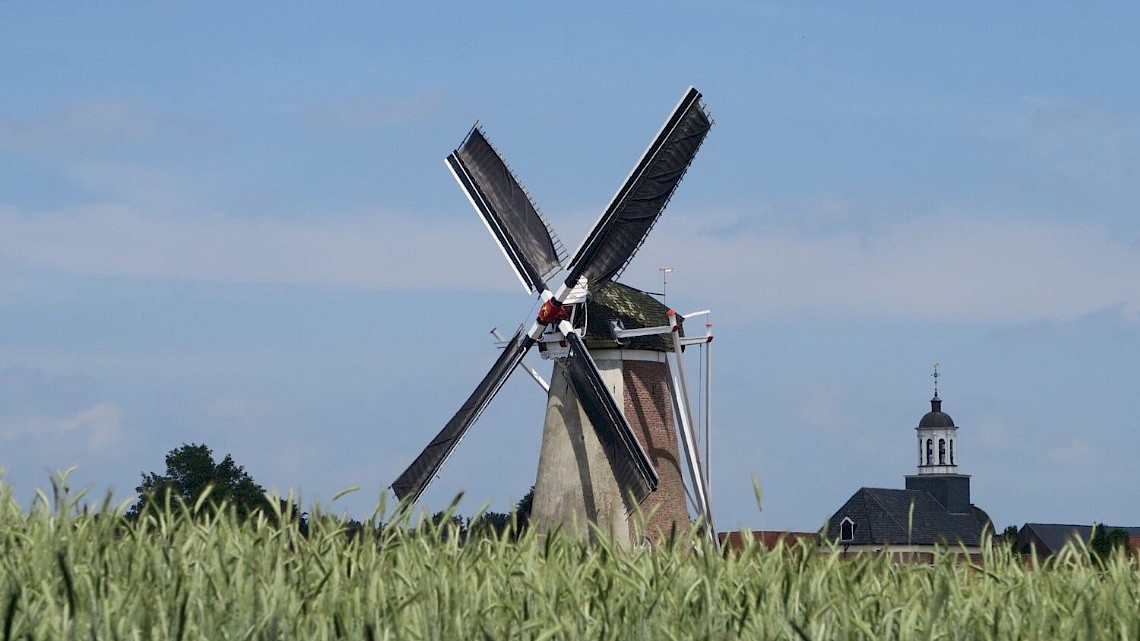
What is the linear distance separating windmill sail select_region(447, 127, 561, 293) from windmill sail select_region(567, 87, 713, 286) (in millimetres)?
1028

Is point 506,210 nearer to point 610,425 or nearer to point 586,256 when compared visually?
point 586,256

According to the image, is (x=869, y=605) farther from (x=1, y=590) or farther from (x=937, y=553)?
(x=1, y=590)

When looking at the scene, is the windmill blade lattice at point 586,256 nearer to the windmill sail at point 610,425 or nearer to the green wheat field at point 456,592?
the windmill sail at point 610,425

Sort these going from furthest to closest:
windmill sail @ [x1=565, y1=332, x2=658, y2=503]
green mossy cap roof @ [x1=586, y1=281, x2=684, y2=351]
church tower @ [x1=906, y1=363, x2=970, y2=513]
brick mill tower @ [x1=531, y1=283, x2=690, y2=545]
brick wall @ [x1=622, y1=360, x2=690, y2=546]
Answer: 1. church tower @ [x1=906, y1=363, x2=970, y2=513]
2. brick wall @ [x1=622, y1=360, x2=690, y2=546]
3. green mossy cap roof @ [x1=586, y1=281, x2=684, y2=351]
4. brick mill tower @ [x1=531, y1=283, x2=690, y2=545]
5. windmill sail @ [x1=565, y1=332, x2=658, y2=503]

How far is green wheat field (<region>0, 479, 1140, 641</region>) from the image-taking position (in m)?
5.43

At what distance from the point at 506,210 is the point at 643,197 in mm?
3681

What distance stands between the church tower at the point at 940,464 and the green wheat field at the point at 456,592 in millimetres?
92845

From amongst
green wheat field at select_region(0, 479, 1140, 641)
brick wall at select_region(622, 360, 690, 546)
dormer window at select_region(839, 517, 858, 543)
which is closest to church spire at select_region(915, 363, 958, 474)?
dormer window at select_region(839, 517, 858, 543)

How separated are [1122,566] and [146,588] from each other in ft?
16.4

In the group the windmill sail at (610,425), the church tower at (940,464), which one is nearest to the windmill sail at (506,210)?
the windmill sail at (610,425)

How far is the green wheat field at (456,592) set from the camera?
5.43m

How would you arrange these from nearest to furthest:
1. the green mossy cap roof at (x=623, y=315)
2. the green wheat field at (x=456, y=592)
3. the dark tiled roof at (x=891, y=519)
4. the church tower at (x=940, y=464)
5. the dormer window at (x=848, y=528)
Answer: the green wheat field at (x=456, y=592) < the green mossy cap roof at (x=623, y=315) < the dark tiled roof at (x=891, y=519) < the dormer window at (x=848, y=528) < the church tower at (x=940, y=464)

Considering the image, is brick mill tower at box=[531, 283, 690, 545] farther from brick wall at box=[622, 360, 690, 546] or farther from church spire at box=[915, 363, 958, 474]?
church spire at box=[915, 363, 958, 474]

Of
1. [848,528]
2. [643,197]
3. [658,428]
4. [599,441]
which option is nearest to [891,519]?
[848,528]
